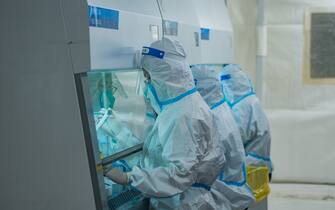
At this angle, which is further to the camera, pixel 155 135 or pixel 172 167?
pixel 155 135

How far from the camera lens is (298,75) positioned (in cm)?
414

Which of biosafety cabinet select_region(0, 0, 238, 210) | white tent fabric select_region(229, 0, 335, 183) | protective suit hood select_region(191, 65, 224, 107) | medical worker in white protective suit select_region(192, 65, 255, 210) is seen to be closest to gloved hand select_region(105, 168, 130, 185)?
biosafety cabinet select_region(0, 0, 238, 210)

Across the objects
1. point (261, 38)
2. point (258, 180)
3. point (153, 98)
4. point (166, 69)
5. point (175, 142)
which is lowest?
point (258, 180)

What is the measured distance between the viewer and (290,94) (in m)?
4.18

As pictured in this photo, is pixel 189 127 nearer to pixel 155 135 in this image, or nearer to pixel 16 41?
pixel 155 135

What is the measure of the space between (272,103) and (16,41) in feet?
10.9

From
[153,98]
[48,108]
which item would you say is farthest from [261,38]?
[48,108]

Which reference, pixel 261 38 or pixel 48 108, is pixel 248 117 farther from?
pixel 48 108

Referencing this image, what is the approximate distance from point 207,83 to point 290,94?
82.2 inches

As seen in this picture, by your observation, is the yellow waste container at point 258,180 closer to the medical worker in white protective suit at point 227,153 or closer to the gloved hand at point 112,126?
the medical worker in white protective suit at point 227,153

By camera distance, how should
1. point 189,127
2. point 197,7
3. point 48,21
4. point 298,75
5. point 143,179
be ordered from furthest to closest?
point 298,75 < point 197,7 < point 189,127 < point 143,179 < point 48,21

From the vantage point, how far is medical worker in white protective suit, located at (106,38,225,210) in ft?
5.27

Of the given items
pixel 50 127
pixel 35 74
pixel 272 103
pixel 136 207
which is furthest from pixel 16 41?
pixel 272 103

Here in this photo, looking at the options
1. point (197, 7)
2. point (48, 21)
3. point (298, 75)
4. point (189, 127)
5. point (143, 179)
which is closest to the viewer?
point (48, 21)
